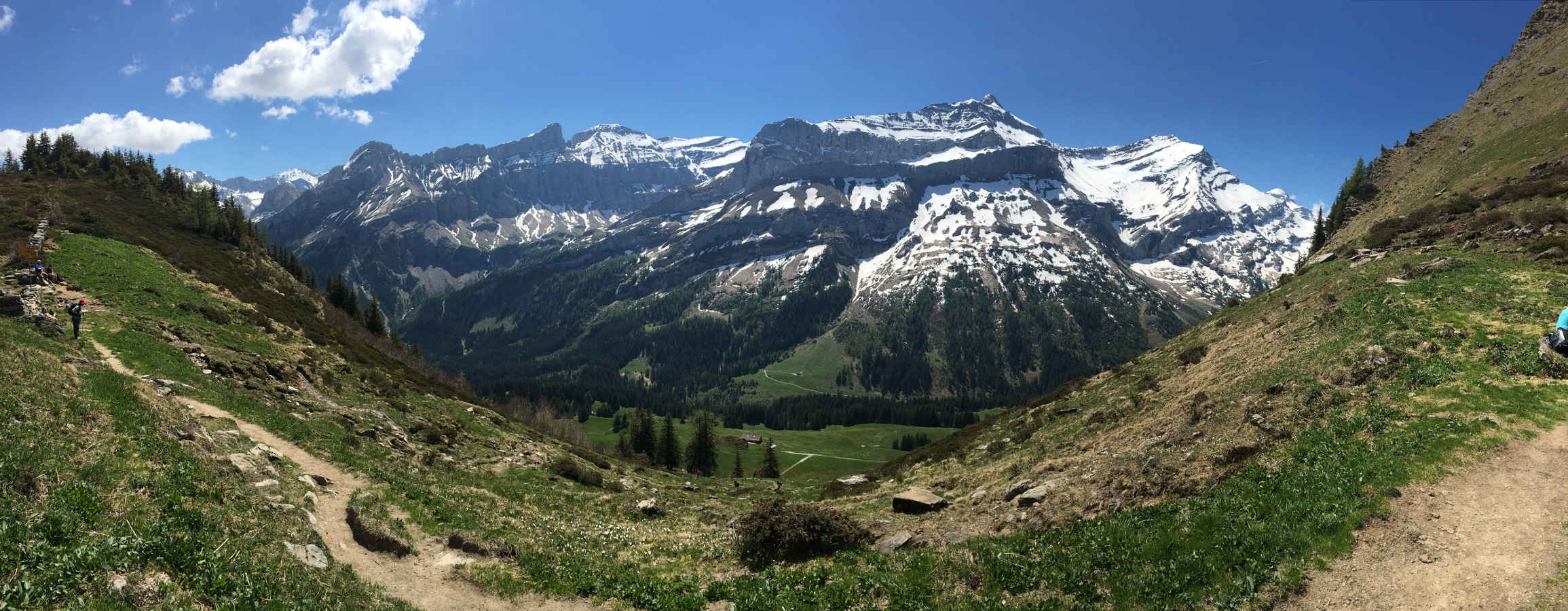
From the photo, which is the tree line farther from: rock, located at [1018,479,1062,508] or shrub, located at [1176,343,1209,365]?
rock, located at [1018,479,1062,508]

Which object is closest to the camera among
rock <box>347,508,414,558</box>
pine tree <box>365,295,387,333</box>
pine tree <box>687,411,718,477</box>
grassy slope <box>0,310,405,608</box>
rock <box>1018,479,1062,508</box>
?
grassy slope <box>0,310,405,608</box>

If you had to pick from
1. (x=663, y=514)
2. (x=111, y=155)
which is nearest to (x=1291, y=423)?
(x=663, y=514)

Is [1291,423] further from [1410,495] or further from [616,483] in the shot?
[616,483]

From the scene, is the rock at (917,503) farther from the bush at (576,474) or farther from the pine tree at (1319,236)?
the pine tree at (1319,236)

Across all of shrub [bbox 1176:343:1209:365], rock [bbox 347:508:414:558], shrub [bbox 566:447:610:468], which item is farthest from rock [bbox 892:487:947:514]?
shrub [bbox 566:447:610:468]

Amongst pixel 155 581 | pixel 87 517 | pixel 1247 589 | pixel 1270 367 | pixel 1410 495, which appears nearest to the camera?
pixel 155 581

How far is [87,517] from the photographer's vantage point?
11.4 metres

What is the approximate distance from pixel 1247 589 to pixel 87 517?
24579 millimetres

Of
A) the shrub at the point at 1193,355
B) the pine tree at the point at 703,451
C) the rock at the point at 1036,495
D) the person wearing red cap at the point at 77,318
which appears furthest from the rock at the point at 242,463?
the pine tree at the point at 703,451

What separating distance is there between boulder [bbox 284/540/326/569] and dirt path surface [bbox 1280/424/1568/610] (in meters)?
23.2

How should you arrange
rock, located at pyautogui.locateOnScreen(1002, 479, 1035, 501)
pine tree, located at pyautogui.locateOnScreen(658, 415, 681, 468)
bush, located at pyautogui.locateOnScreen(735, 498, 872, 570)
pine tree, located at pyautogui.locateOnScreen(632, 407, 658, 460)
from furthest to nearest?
pine tree, located at pyautogui.locateOnScreen(632, 407, 658, 460), pine tree, located at pyautogui.locateOnScreen(658, 415, 681, 468), rock, located at pyautogui.locateOnScreen(1002, 479, 1035, 501), bush, located at pyautogui.locateOnScreen(735, 498, 872, 570)

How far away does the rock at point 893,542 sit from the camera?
20078 millimetres

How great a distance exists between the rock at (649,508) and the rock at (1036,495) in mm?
18503

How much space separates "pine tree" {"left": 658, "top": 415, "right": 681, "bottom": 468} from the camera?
95938mm
